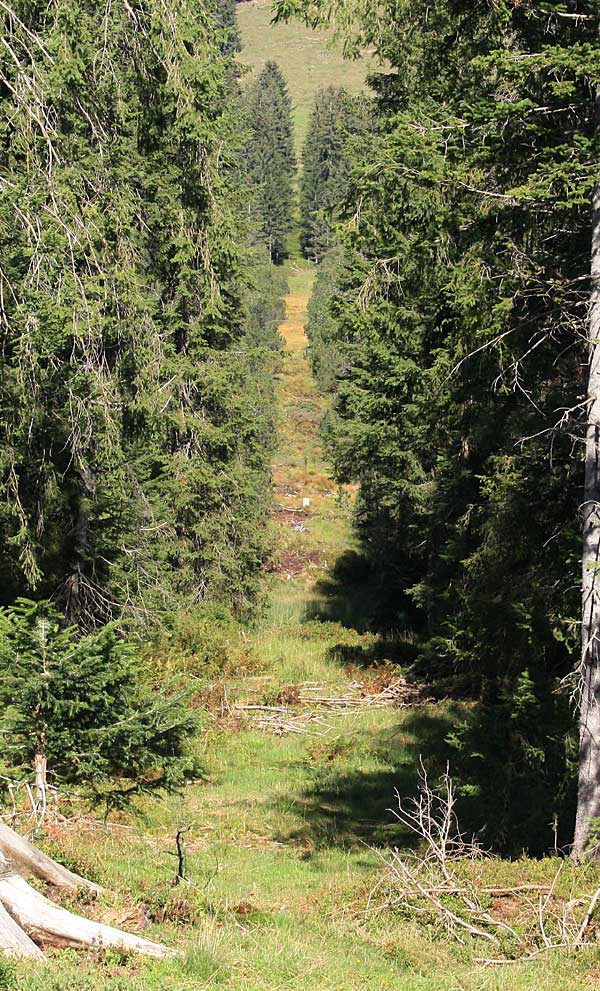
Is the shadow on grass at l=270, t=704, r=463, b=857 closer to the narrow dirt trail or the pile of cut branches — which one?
the pile of cut branches

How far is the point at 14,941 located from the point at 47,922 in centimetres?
34

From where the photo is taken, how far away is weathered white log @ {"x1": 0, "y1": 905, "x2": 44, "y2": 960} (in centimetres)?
484

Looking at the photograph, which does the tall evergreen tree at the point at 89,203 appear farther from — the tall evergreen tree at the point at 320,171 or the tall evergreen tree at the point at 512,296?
the tall evergreen tree at the point at 320,171

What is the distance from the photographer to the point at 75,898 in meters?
5.92

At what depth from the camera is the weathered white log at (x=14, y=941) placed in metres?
4.84

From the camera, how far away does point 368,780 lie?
1408cm

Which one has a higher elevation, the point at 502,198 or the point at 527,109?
the point at 527,109

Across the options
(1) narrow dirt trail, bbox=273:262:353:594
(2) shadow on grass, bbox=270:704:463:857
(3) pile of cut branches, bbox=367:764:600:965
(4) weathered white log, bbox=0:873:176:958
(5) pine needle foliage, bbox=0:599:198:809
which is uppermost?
(1) narrow dirt trail, bbox=273:262:353:594

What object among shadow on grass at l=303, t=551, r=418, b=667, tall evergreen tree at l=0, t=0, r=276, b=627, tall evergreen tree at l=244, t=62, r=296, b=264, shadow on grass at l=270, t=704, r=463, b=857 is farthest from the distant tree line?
tall evergreen tree at l=244, t=62, r=296, b=264

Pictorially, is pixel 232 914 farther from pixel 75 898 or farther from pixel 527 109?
pixel 527 109

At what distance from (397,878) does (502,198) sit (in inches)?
218

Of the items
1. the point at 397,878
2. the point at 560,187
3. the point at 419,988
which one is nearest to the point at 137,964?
the point at 419,988

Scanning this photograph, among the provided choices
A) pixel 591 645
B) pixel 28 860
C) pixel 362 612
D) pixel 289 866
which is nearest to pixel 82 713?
pixel 28 860

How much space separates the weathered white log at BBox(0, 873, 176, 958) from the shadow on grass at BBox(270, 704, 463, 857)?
17.3ft
